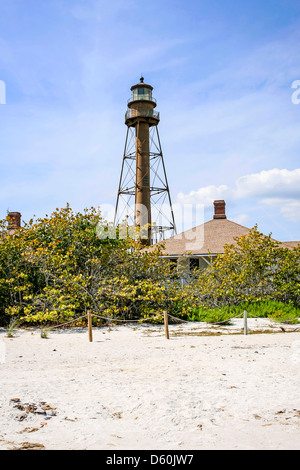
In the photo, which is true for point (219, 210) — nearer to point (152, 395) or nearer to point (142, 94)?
point (142, 94)

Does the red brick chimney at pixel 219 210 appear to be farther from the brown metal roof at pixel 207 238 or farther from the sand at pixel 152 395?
the sand at pixel 152 395

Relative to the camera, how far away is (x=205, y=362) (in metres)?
8.75

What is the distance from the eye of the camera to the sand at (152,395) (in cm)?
482

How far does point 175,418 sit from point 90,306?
1039cm

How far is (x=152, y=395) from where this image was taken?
253 inches

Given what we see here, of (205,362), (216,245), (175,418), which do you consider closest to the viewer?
(175,418)

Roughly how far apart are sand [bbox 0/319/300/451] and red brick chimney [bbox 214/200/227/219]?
54.6ft

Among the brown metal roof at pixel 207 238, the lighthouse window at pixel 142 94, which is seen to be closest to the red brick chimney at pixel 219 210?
the brown metal roof at pixel 207 238

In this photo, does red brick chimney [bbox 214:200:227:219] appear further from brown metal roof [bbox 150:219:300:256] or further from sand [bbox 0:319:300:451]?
sand [bbox 0:319:300:451]

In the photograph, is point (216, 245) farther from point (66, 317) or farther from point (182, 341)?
point (182, 341)

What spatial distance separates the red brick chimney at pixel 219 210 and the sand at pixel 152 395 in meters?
16.6

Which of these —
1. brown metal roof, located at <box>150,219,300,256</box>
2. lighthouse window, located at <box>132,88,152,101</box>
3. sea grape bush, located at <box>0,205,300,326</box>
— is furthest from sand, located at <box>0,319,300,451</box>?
lighthouse window, located at <box>132,88,152,101</box>
